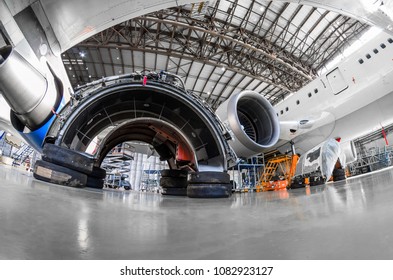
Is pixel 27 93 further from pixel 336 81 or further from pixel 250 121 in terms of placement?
pixel 336 81

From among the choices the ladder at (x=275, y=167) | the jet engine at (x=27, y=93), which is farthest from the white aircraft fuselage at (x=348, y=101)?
the jet engine at (x=27, y=93)

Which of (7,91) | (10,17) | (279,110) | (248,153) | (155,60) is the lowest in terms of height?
(248,153)

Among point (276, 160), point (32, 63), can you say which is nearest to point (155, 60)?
point (276, 160)

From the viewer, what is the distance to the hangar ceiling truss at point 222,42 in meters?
12.4

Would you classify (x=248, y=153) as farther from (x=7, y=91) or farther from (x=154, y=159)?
(x=154, y=159)

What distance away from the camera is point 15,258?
0.70 m

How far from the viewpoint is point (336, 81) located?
7.37m

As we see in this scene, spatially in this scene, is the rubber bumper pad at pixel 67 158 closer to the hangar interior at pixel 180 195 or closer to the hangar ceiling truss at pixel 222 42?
the hangar interior at pixel 180 195

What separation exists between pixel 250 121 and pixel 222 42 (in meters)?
11.5

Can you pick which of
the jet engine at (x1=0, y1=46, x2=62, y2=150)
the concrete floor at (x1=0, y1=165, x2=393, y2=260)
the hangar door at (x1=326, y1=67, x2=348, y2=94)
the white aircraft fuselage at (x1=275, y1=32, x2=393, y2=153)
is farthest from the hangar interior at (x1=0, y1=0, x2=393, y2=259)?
the hangar door at (x1=326, y1=67, x2=348, y2=94)

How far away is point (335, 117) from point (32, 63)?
353 inches

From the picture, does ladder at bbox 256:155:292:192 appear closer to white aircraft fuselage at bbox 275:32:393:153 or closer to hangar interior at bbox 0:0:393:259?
hangar interior at bbox 0:0:393:259

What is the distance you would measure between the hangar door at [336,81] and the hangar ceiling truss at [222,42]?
6.85 metres

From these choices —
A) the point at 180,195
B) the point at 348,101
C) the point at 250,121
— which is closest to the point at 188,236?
the point at 180,195
